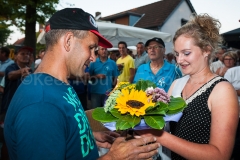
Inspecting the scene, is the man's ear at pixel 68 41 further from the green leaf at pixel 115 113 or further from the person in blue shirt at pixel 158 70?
the person in blue shirt at pixel 158 70

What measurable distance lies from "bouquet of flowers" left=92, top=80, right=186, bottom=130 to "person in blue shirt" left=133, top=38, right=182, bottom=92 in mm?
2824

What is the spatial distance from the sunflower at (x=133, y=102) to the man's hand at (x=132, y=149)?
17cm

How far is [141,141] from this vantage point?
143cm

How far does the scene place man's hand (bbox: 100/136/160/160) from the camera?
4.40ft

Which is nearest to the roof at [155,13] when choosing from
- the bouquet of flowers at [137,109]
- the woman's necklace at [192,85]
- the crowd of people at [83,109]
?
the woman's necklace at [192,85]

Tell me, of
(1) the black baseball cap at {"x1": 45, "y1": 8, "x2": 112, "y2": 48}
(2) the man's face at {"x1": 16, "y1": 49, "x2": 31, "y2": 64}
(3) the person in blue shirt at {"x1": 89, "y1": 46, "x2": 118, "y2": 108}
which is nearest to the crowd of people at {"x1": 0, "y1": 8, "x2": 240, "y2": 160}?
(1) the black baseball cap at {"x1": 45, "y1": 8, "x2": 112, "y2": 48}

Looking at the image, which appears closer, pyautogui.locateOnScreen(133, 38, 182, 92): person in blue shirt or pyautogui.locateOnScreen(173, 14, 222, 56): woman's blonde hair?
pyautogui.locateOnScreen(173, 14, 222, 56): woman's blonde hair

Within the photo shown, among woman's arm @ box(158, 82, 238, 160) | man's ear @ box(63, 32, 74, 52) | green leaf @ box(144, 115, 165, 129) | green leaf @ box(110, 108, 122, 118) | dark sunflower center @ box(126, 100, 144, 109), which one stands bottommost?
woman's arm @ box(158, 82, 238, 160)

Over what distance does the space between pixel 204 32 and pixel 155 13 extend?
29.6 metres

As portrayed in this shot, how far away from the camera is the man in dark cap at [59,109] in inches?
40.9

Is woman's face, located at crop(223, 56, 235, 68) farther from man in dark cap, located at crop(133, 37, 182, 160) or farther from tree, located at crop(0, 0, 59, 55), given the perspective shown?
tree, located at crop(0, 0, 59, 55)

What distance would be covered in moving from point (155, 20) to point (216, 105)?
1091 inches

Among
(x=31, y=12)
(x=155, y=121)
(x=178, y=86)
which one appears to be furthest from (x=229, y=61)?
(x=31, y=12)

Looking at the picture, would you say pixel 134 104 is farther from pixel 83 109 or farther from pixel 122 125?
pixel 83 109
